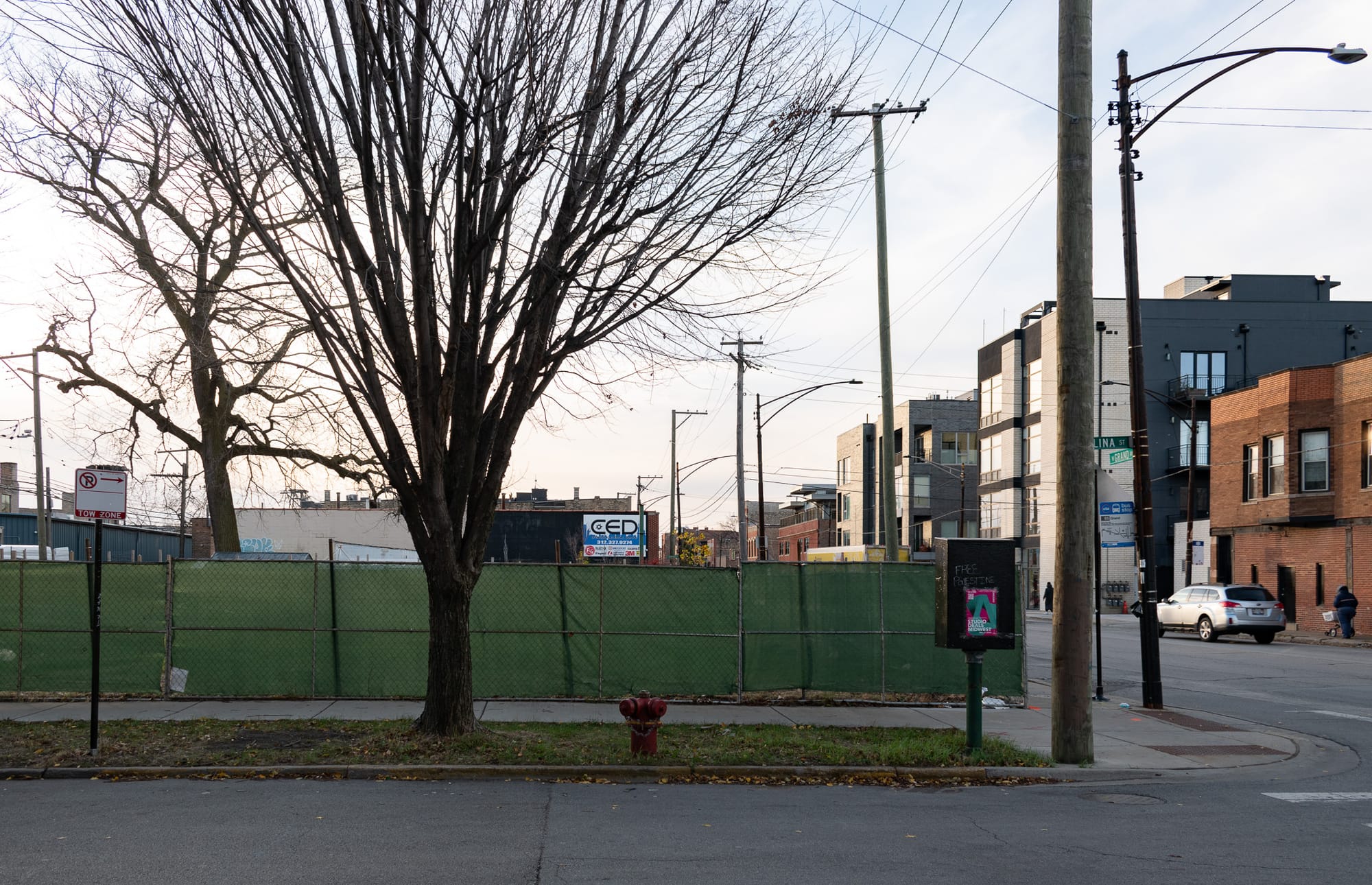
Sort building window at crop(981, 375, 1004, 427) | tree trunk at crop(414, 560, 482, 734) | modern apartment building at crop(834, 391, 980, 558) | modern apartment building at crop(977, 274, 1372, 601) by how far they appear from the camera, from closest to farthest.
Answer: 1. tree trunk at crop(414, 560, 482, 734)
2. modern apartment building at crop(977, 274, 1372, 601)
3. building window at crop(981, 375, 1004, 427)
4. modern apartment building at crop(834, 391, 980, 558)

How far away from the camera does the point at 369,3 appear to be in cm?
1073

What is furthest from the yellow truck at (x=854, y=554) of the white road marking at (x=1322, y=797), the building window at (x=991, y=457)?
the white road marking at (x=1322, y=797)

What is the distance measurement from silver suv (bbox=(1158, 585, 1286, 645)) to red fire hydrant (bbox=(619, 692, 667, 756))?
1069 inches

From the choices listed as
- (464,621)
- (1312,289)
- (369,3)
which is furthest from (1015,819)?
(1312,289)

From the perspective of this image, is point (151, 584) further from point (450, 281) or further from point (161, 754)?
point (450, 281)

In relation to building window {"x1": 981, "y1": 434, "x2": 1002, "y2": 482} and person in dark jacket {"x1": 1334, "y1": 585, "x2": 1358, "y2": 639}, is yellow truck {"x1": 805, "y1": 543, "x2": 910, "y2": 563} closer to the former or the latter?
person in dark jacket {"x1": 1334, "y1": 585, "x2": 1358, "y2": 639}

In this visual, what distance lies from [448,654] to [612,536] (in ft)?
136

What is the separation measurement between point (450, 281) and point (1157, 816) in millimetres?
8030

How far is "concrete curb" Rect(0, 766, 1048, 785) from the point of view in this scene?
10.4m

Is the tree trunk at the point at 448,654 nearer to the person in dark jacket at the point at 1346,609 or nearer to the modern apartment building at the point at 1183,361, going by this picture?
the person in dark jacket at the point at 1346,609

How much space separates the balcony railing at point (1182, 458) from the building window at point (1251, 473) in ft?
47.8

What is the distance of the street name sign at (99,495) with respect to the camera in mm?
11180

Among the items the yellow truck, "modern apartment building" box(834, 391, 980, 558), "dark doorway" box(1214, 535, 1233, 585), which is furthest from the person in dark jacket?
"modern apartment building" box(834, 391, 980, 558)

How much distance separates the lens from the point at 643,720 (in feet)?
36.9
